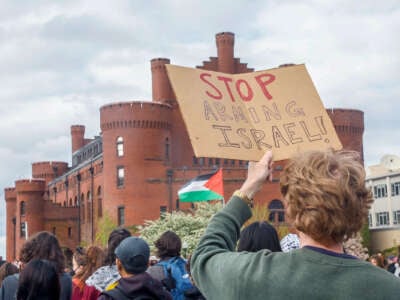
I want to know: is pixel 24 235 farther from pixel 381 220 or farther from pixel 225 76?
pixel 225 76

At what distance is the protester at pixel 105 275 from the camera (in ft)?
21.6

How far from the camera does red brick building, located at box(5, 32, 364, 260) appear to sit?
60.9 meters

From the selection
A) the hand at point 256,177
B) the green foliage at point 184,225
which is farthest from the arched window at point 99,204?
the hand at point 256,177

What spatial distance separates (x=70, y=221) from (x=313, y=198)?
73.0 m

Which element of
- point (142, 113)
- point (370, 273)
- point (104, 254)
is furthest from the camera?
point (142, 113)

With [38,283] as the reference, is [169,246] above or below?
above

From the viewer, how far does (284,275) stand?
8.28 ft

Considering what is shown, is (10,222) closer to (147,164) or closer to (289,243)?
(147,164)

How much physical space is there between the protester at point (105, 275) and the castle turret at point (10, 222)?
80.3 m

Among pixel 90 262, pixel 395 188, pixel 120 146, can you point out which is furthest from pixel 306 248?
pixel 395 188

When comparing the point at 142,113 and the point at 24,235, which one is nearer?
the point at 142,113

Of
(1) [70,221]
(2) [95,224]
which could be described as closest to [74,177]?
(1) [70,221]

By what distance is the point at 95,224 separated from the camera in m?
68.9

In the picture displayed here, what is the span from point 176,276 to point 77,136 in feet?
291
